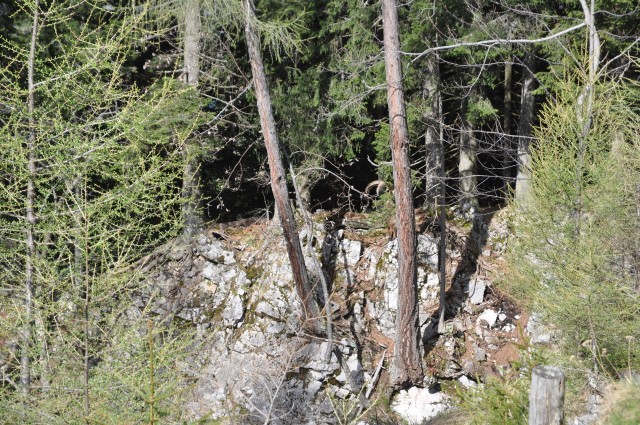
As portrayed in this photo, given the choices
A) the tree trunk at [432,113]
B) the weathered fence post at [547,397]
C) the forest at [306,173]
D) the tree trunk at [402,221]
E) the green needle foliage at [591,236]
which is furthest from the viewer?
the tree trunk at [432,113]

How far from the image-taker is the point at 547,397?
3.79m

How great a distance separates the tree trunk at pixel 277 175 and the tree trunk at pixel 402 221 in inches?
62.8

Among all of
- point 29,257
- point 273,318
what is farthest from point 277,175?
point 29,257

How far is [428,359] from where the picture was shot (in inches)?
391

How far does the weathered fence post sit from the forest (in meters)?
0.74

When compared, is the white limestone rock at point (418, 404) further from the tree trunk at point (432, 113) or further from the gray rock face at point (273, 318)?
the tree trunk at point (432, 113)

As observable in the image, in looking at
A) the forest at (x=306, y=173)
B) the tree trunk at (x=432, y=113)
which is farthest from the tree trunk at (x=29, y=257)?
the tree trunk at (x=432, y=113)

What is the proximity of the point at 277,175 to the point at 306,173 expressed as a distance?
212 cm

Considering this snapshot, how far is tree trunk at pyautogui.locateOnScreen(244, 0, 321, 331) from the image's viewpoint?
963 cm

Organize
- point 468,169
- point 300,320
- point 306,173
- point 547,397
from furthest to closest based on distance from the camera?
point 468,169
point 306,173
point 300,320
point 547,397

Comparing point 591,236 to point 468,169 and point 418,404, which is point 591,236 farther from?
point 468,169

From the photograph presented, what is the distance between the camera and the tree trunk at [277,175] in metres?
9.63

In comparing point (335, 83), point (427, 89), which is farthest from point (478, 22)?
point (335, 83)

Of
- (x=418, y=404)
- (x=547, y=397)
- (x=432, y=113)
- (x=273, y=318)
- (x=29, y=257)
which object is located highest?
(x=432, y=113)
